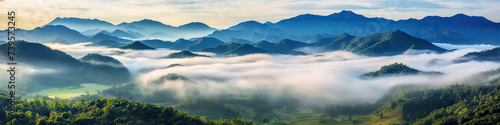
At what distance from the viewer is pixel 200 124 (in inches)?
4060

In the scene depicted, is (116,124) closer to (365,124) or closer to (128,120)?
(128,120)

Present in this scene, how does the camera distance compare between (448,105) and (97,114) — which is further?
(448,105)

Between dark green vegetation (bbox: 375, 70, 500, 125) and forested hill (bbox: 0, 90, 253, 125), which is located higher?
forested hill (bbox: 0, 90, 253, 125)

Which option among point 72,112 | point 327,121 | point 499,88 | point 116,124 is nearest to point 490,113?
point 499,88

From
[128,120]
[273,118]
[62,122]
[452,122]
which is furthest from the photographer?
[273,118]

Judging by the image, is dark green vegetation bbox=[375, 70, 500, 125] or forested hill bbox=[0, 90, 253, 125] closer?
forested hill bbox=[0, 90, 253, 125]

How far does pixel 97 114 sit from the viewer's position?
95250 mm

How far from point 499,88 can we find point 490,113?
44.4 metres

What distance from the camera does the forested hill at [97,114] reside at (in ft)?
285

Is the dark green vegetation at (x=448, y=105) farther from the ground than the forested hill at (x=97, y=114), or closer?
closer

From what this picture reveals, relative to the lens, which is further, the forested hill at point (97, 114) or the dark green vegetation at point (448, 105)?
the dark green vegetation at point (448, 105)

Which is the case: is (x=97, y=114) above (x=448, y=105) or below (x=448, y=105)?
above

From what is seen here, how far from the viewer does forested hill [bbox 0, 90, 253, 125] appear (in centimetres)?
8700

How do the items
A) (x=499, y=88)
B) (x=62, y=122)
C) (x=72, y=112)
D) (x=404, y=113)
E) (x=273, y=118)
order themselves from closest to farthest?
(x=62, y=122)
(x=72, y=112)
(x=499, y=88)
(x=404, y=113)
(x=273, y=118)
